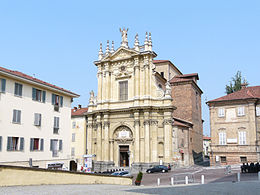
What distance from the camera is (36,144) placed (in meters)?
26.3

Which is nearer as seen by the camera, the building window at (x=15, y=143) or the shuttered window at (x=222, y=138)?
the building window at (x=15, y=143)

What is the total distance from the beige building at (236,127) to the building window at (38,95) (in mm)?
24977

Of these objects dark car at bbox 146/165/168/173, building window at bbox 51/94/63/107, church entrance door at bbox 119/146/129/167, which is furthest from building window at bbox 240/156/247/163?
building window at bbox 51/94/63/107

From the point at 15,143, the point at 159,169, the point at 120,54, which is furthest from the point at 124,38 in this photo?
the point at 15,143

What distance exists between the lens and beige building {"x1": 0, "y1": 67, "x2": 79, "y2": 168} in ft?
77.3

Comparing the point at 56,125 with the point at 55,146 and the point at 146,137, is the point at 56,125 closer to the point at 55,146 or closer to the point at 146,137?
the point at 55,146

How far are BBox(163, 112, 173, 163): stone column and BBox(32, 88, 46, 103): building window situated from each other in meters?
18.6

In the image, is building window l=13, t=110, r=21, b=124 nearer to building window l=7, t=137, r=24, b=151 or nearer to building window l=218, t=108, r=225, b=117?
building window l=7, t=137, r=24, b=151

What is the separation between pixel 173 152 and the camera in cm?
3997

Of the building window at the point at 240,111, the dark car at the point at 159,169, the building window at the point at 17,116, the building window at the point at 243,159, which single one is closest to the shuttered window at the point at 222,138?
the building window at the point at 243,159

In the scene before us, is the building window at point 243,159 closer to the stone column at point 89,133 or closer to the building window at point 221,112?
the building window at point 221,112

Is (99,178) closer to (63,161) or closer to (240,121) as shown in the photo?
(63,161)

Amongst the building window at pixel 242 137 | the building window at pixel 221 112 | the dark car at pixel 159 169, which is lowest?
the dark car at pixel 159 169

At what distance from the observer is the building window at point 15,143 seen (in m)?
23.5
